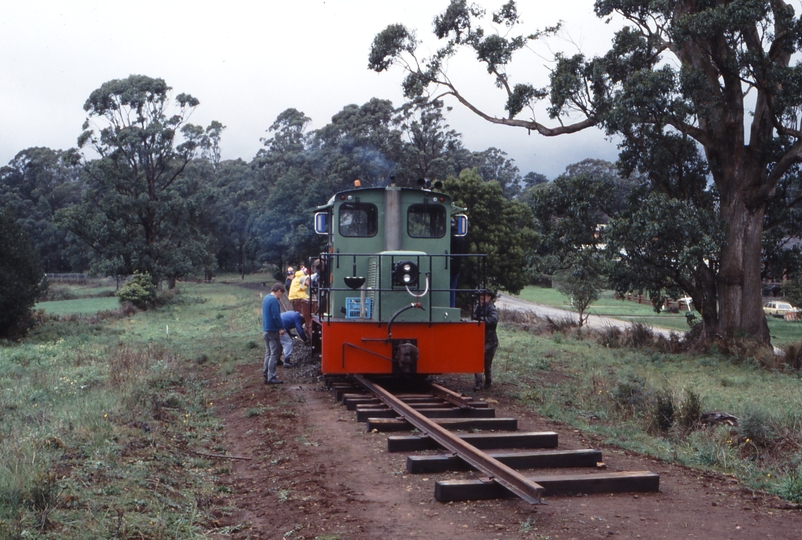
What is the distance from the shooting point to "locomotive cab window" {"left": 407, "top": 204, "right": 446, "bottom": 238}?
11.7m

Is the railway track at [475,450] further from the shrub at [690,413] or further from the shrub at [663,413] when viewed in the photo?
the shrub at [690,413]

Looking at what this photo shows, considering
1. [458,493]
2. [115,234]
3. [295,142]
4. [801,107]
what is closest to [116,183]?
[115,234]

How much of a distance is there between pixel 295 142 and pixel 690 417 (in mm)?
64795

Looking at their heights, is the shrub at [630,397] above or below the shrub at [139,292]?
below

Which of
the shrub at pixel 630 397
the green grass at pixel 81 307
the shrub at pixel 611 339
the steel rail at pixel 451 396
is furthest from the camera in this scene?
A: the green grass at pixel 81 307

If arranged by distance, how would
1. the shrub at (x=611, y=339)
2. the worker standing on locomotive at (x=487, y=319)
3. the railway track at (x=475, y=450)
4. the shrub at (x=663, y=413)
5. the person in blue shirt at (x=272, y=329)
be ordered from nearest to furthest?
the railway track at (x=475, y=450), the shrub at (x=663, y=413), the worker standing on locomotive at (x=487, y=319), the person in blue shirt at (x=272, y=329), the shrub at (x=611, y=339)

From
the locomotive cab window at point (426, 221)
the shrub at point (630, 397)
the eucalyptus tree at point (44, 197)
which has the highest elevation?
the eucalyptus tree at point (44, 197)

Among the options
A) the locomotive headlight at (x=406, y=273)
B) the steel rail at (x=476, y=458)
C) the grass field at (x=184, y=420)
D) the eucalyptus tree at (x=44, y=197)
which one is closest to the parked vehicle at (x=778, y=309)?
the grass field at (x=184, y=420)

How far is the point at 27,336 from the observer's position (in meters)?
24.5

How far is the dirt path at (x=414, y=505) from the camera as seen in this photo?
5062 millimetres

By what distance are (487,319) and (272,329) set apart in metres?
3.62

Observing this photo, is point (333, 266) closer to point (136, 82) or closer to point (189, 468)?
point (189, 468)

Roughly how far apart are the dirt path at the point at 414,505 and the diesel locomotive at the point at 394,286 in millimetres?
2379

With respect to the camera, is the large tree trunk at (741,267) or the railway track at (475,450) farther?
the large tree trunk at (741,267)
